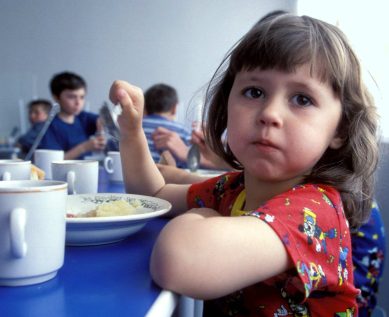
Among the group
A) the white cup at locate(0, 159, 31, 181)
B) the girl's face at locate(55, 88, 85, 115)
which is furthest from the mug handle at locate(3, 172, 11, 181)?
the girl's face at locate(55, 88, 85, 115)

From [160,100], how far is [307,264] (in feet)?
7.28

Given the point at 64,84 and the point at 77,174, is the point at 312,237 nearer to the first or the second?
the point at 77,174

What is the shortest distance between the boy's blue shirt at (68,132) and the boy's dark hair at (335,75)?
2.48 meters

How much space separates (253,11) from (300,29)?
3.52 m

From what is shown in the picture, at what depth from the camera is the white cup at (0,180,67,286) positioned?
39cm

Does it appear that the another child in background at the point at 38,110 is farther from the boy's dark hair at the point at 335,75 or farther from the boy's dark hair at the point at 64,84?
the boy's dark hair at the point at 335,75

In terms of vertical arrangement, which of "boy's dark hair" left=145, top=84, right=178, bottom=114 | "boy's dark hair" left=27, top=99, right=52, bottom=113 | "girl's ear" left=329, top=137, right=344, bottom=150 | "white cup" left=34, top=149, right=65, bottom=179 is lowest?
"boy's dark hair" left=27, top=99, right=52, bottom=113

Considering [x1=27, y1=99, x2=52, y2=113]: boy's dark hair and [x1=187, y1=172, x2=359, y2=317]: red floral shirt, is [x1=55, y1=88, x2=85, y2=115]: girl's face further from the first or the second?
[x1=187, y1=172, x2=359, y2=317]: red floral shirt

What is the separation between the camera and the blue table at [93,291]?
364mm

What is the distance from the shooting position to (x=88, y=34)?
424cm

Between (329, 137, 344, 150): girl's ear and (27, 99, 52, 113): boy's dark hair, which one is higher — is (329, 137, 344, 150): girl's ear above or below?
above

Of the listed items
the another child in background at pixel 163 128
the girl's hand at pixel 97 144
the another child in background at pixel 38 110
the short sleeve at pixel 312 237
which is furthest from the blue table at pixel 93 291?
the another child in background at pixel 38 110

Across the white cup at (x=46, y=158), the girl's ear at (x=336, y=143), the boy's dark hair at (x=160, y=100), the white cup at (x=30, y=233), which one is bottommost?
the white cup at (x=46, y=158)

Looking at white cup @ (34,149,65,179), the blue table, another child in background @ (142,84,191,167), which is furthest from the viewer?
another child in background @ (142,84,191,167)
